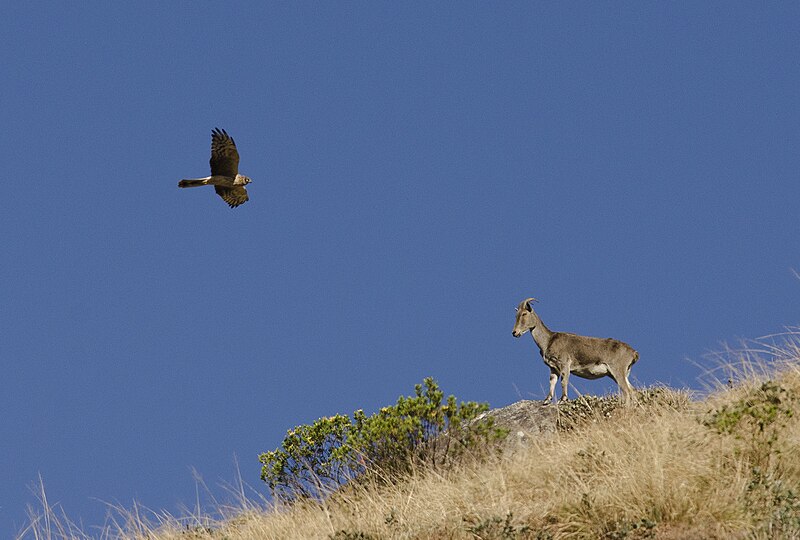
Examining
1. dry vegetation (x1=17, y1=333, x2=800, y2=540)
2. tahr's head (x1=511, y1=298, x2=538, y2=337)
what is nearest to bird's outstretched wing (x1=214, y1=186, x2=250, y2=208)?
tahr's head (x1=511, y1=298, x2=538, y2=337)

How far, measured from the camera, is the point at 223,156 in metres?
22.3

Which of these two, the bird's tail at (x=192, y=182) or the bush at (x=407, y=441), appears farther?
the bird's tail at (x=192, y=182)

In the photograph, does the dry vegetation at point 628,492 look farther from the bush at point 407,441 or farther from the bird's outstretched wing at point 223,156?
the bird's outstretched wing at point 223,156

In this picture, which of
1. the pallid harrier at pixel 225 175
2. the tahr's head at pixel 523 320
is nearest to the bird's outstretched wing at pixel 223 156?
the pallid harrier at pixel 225 175

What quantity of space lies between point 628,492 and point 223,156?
1408cm

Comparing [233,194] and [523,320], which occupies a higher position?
[233,194]

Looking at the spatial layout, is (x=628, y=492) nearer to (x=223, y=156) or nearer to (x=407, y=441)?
(x=407, y=441)

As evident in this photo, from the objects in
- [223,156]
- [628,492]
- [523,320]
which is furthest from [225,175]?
[628,492]

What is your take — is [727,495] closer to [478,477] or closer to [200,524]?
[478,477]

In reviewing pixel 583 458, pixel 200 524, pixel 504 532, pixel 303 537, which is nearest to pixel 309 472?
pixel 200 524

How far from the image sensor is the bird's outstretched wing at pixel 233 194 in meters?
23.0

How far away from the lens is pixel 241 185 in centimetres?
2291

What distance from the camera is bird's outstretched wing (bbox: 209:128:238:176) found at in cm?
2209

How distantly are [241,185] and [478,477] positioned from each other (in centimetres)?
1205
